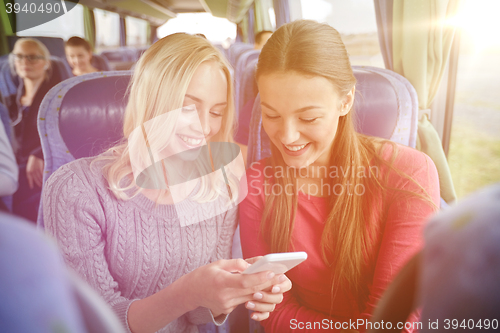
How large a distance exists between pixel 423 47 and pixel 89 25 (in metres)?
1.04

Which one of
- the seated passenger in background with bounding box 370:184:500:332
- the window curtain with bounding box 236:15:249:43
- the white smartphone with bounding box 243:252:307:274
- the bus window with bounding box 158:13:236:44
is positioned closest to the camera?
the seated passenger in background with bounding box 370:184:500:332

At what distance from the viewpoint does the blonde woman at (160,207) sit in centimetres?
62

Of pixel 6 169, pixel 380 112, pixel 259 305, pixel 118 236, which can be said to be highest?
pixel 380 112

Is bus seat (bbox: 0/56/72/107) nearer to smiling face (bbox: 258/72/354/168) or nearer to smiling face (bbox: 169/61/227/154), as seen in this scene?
smiling face (bbox: 169/61/227/154)

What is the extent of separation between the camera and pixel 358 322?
26.6 inches

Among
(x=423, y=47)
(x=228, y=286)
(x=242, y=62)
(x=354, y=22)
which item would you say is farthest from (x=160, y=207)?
(x=242, y=62)

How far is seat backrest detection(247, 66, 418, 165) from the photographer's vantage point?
0.85 m

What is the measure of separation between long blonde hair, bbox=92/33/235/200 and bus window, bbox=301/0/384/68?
0.32 meters

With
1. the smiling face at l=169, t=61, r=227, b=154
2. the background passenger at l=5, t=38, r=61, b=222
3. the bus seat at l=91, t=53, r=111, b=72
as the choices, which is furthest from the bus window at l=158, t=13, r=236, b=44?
the background passenger at l=5, t=38, r=61, b=222

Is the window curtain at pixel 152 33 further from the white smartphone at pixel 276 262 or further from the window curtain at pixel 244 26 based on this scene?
the white smartphone at pixel 276 262

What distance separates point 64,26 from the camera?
85 cm

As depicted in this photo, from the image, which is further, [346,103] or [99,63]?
[99,63]

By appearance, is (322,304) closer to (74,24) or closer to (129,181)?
(129,181)

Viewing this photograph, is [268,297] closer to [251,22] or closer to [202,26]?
[202,26]
